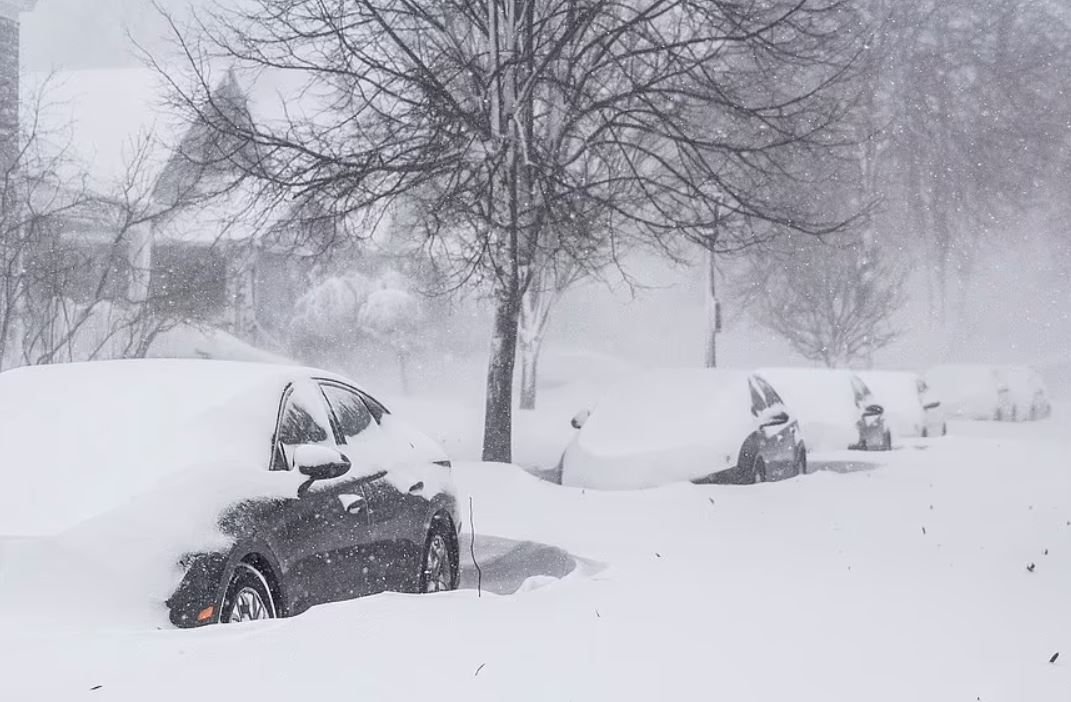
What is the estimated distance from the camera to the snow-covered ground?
409cm

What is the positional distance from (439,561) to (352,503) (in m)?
A: 1.34

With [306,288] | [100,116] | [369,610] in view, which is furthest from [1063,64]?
[369,610]

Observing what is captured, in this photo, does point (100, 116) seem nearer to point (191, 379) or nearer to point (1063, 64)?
point (1063, 64)

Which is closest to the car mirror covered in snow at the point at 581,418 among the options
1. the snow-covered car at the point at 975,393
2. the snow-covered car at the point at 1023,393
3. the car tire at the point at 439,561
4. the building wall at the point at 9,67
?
the car tire at the point at 439,561

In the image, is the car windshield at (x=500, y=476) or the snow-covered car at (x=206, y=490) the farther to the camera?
the snow-covered car at (x=206, y=490)

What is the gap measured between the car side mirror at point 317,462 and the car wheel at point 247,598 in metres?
0.54

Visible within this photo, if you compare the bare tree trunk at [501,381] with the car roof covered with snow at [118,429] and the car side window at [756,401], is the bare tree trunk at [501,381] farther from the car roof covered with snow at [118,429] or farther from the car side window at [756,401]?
the car roof covered with snow at [118,429]

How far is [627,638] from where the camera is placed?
17.2 feet

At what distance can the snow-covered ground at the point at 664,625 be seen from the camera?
4.09 metres

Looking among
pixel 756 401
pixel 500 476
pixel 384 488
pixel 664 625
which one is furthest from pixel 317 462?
pixel 756 401

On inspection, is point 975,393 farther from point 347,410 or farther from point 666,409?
point 347,410

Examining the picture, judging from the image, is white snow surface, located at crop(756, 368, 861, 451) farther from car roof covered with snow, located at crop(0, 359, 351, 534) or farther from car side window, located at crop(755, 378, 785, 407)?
car roof covered with snow, located at crop(0, 359, 351, 534)

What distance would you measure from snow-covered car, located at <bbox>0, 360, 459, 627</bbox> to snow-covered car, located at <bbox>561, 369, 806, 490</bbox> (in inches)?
211

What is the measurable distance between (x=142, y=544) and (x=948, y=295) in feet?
234
